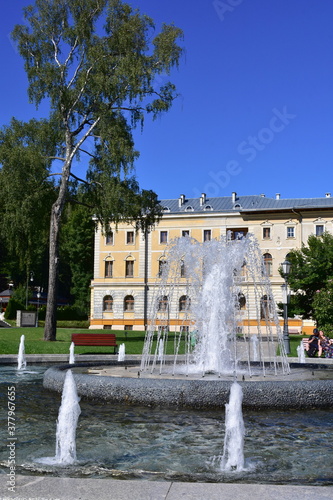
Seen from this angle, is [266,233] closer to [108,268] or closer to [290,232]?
[290,232]

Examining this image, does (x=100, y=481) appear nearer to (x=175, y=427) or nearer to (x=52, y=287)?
(x=175, y=427)

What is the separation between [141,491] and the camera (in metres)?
3.37

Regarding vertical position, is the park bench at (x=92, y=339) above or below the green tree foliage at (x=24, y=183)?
below

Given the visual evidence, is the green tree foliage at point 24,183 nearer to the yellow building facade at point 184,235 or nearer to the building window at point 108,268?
the yellow building facade at point 184,235

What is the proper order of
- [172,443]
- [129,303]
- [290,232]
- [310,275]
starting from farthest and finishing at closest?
[129,303] → [290,232] → [310,275] → [172,443]

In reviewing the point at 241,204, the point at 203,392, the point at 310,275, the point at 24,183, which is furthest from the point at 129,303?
the point at 203,392

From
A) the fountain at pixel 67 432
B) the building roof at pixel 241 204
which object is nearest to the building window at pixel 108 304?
the building roof at pixel 241 204

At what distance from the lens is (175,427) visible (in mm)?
6430

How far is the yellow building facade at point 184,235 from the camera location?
44.7m

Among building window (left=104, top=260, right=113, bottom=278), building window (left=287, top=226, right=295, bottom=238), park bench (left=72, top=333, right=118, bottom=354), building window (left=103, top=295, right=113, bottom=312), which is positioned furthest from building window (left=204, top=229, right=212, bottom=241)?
park bench (left=72, top=333, right=118, bottom=354)

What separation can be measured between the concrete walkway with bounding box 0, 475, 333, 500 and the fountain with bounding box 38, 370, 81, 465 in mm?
1216

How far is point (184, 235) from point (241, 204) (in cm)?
628

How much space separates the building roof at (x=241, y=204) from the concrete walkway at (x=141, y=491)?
41.9m

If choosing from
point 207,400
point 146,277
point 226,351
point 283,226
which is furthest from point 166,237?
point 207,400
